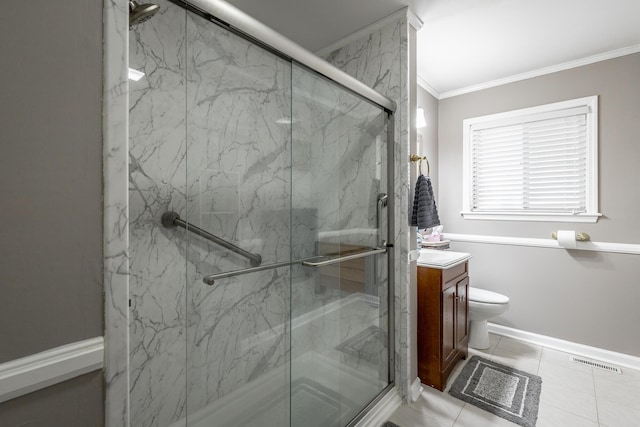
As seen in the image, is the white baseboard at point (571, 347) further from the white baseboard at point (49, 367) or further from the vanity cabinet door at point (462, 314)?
the white baseboard at point (49, 367)

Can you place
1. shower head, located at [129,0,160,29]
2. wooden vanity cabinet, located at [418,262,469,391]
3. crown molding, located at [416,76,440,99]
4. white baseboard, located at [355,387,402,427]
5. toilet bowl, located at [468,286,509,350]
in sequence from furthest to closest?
1. crown molding, located at [416,76,440,99]
2. toilet bowl, located at [468,286,509,350]
3. wooden vanity cabinet, located at [418,262,469,391]
4. white baseboard, located at [355,387,402,427]
5. shower head, located at [129,0,160,29]

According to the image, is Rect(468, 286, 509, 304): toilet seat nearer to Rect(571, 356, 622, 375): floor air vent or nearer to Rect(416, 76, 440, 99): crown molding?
Rect(571, 356, 622, 375): floor air vent

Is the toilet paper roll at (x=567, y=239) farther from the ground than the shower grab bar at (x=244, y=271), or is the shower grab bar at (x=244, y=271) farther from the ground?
the toilet paper roll at (x=567, y=239)

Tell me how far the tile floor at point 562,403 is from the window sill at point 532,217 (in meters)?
1.15

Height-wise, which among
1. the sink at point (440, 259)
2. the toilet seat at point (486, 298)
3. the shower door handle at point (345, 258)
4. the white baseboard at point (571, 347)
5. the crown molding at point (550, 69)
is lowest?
the white baseboard at point (571, 347)

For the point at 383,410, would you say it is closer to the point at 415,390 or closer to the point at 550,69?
the point at 415,390

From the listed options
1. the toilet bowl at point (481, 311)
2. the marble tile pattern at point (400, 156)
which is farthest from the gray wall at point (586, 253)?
the marble tile pattern at point (400, 156)

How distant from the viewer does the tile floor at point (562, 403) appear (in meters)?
1.74

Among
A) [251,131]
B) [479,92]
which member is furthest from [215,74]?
[479,92]

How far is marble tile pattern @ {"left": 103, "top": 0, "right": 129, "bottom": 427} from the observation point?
690mm

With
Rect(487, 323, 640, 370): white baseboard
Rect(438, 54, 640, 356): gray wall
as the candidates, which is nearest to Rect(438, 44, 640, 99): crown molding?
Rect(438, 54, 640, 356): gray wall

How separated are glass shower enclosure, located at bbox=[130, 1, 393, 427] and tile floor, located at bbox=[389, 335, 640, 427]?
433 mm

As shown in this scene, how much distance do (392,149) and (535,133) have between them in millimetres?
1717

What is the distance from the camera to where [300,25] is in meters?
2.05
